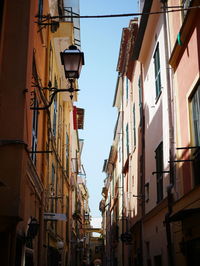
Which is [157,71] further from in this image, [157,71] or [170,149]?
[170,149]

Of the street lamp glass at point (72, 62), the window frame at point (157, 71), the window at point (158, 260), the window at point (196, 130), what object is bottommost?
the window at point (158, 260)

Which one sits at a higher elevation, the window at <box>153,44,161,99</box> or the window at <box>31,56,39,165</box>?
the window at <box>153,44,161,99</box>

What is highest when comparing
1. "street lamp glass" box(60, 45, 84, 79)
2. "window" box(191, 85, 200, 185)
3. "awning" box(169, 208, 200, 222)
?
"street lamp glass" box(60, 45, 84, 79)

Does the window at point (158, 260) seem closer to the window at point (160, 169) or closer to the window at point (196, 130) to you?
the window at point (160, 169)

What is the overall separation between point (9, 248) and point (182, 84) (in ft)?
18.4

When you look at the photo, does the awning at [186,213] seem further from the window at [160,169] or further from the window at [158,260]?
the window at [158,260]

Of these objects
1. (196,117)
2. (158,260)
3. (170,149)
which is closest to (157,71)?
(170,149)

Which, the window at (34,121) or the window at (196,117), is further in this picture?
the window at (34,121)

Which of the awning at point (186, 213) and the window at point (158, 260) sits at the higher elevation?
the awning at point (186, 213)

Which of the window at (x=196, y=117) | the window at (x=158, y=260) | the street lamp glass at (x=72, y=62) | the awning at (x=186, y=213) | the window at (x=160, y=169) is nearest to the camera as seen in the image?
the awning at (x=186, y=213)

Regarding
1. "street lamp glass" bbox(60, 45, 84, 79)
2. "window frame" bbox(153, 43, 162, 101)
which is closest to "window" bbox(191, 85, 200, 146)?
"street lamp glass" bbox(60, 45, 84, 79)

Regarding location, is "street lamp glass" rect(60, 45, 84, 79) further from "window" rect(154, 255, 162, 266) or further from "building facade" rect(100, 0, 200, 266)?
"window" rect(154, 255, 162, 266)

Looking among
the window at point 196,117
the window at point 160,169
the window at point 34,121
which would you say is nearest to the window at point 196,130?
the window at point 196,117

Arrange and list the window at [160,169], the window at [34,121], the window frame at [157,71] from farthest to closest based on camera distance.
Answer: the window frame at [157,71] → the window at [160,169] → the window at [34,121]
